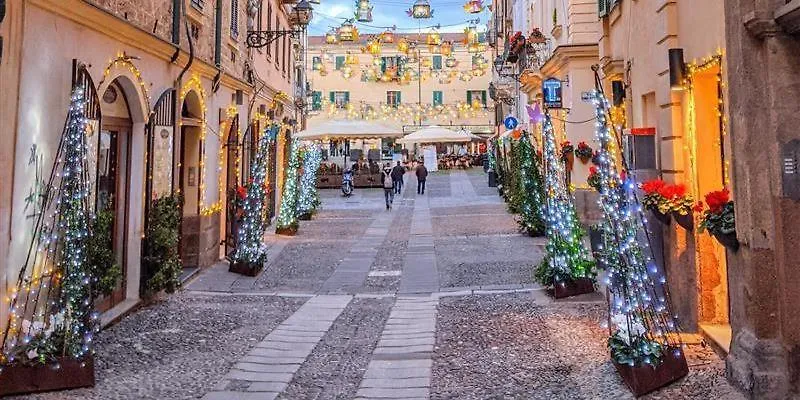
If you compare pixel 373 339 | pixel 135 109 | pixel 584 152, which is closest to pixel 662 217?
pixel 373 339

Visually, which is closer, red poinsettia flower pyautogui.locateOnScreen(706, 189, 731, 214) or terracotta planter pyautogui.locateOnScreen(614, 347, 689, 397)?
terracotta planter pyautogui.locateOnScreen(614, 347, 689, 397)

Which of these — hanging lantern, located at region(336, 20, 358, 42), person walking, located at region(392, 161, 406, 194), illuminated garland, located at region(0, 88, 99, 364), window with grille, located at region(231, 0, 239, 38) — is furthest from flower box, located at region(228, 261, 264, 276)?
hanging lantern, located at region(336, 20, 358, 42)

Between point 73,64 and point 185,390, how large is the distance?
12.6 feet

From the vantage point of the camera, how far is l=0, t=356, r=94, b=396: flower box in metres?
5.17

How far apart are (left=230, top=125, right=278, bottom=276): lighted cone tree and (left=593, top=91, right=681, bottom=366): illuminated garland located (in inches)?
268

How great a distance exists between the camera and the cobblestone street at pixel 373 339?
5410 millimetres

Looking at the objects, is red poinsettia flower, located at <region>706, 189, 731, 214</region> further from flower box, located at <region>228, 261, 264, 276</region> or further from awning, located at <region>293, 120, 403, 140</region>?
awning, located at <region>293, 120, 403, 140</region>

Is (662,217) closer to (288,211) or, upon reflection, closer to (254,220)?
(254,220)

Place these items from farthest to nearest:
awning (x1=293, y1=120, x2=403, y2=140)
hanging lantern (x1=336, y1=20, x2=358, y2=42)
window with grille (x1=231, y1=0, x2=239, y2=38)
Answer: hanging lantern (x1=336, y1=20, x2=358, y2=42) < awning (x1=293, y1=120, x2=403, y2=140) < window with grille (x1=231, y1=0, x2=239, y2=38)

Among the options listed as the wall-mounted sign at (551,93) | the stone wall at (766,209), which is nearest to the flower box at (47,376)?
the stone wall at (766,209)

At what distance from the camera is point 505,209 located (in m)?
21.7

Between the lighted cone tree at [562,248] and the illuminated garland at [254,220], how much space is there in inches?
206

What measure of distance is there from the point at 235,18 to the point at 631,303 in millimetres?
11180

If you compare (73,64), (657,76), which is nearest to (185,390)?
(73,64)
